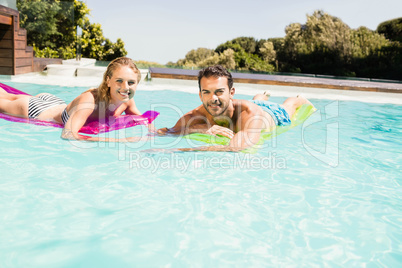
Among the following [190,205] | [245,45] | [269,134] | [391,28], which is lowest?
[190,205]

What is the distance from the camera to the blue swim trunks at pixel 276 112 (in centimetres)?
521

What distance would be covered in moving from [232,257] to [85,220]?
102 cm

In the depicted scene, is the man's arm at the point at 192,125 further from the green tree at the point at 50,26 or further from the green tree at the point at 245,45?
the green tree at the point at 245,45

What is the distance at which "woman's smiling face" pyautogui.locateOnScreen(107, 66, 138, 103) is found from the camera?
395cm

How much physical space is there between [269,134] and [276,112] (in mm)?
598

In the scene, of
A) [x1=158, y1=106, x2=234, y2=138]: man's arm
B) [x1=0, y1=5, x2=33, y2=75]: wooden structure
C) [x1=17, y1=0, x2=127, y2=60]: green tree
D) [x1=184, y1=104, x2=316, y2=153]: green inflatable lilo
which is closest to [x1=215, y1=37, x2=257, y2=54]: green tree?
[x1=17, y1=0, x2=127, y2=60]: green tree

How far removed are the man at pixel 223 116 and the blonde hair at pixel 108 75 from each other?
83cm

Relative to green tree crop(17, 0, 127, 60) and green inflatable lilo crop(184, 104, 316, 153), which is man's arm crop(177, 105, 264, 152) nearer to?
green inflatable lilo crop(184, 104, 316, 153)

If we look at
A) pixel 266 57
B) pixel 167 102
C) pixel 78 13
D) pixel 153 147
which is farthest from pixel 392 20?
pixel 153 147

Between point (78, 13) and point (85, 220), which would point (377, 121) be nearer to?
point (85, 220)

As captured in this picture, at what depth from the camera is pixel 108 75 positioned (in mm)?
4043

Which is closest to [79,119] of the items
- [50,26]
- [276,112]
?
[276,112]

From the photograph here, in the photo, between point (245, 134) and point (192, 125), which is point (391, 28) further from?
point (245, 134)

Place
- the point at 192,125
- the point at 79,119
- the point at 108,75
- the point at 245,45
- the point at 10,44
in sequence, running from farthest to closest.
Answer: the point at 245,45, the point at 10,44, the point at 192,125, the point at 108,75, the point at 79,119
